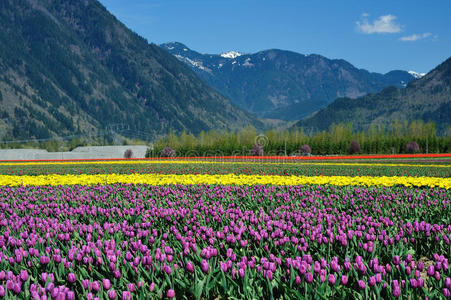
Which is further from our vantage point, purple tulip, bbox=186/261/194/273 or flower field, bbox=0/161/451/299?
purple tulip, bbox=186/261/194/273

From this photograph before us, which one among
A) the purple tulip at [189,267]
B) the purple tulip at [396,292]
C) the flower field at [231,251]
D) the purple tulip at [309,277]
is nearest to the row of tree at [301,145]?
the flower field at [231,251]

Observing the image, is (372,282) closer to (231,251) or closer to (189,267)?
(231,251)

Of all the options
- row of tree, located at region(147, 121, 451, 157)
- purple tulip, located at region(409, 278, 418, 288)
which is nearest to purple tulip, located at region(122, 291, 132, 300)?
purple tulip, located at region(409, 278, 418, 288)

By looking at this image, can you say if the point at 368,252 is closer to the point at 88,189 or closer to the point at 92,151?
the point at 88,189

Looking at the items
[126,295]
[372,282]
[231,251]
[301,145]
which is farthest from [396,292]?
[301,145]

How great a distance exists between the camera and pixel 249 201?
9.30 meters

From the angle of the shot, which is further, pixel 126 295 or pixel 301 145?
pixel 301 145

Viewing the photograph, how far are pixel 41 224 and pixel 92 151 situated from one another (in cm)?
8252

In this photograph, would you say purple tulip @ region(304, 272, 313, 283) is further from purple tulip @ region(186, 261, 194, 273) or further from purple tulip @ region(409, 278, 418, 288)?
purple tulip @ region(186, 261, 194, 273)

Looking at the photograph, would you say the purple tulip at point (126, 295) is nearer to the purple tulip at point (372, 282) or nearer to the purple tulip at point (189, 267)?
the purple tulip at point (189, 267)

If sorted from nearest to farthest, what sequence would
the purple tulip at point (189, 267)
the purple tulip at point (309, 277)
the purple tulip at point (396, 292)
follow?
the purple tulip at point (396, 292) → the purple tulip at point (309, 277) → the purple tulip at point (189, 267)

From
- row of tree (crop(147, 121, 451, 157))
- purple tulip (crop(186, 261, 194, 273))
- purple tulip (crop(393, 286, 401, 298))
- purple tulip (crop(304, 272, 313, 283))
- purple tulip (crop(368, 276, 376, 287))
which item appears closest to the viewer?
purple tulip (crop(393, 286, 401, 298))

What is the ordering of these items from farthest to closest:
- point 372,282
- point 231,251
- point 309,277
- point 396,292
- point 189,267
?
point 231,251 < point 189,267 < point 309,277 < point 372,282 < point 396,292

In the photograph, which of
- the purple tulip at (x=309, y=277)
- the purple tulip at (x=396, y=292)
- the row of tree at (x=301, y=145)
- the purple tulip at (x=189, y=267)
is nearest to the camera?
the purple tulip at (x=396, y=292)
